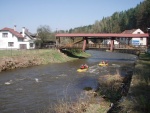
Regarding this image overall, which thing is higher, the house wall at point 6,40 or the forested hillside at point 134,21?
the forested hillside at point 134,21

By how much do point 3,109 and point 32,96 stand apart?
3211mm

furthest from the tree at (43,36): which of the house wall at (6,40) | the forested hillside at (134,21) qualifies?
the forested hillside at (134,21)

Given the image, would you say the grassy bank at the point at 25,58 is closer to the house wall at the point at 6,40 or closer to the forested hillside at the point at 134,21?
the house wall at the point at 6,40

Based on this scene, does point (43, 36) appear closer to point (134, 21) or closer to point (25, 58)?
point (25, 58)

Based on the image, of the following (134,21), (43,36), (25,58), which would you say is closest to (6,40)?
(43,36)

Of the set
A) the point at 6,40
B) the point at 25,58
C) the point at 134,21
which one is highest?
the point at 134,21

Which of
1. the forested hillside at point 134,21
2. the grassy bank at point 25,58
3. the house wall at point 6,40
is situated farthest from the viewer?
the forested hillside at point 134,21

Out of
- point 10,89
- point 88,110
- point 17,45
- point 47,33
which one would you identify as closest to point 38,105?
point 88,110

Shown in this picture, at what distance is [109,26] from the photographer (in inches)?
5748

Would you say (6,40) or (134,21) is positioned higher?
(134,21)

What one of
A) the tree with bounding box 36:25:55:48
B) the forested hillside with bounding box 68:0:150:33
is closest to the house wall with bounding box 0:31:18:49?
the tree with bounding box 36:25:55:48

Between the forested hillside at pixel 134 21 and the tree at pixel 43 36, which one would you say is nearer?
the tree at pixel 43 36

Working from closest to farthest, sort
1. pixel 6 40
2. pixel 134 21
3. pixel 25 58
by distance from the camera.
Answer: pixel 25 58 < pixel 6 40 < pixel 134 21

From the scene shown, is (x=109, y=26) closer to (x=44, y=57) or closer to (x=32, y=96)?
(x=44, y=57)
